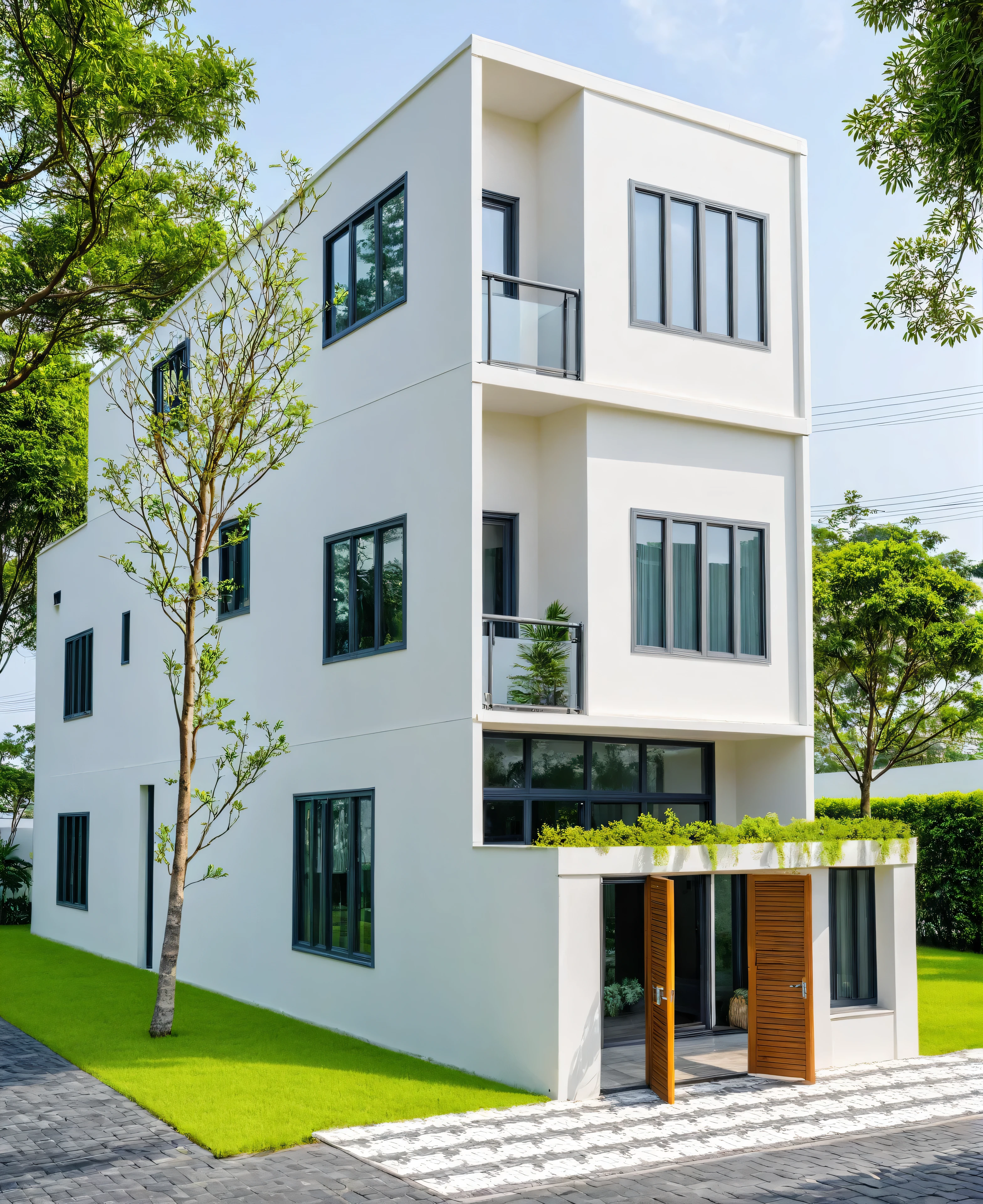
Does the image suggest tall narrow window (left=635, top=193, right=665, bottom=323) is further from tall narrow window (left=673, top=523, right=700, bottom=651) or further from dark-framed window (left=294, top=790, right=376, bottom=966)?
dark-framed window (left=294, top=790, right=376, bottom=966)

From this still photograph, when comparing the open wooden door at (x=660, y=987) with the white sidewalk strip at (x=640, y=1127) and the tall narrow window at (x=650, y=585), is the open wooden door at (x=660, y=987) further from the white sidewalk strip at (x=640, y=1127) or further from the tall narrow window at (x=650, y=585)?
the tall narrow window at (x=650, y=585)

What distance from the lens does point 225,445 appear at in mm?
14086

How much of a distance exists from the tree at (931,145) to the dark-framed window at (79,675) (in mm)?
16891

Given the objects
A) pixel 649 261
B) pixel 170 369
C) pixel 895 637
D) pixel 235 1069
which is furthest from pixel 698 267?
pixel 235 1069

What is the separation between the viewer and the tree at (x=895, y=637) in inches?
791

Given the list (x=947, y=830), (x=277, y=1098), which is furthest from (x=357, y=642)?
(x=947, y=830)

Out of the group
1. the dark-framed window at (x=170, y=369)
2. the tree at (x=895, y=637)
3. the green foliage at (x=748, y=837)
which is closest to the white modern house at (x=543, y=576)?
the green foliage at (x=748, y=837)

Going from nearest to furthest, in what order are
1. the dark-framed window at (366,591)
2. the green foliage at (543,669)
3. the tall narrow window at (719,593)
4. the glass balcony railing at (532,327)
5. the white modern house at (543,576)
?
the white modern house at (543,576) → the green foliage at (543,669) → the glass balcony railing at (532,327) → the dark-framed window at (366,591) → the tall narrow window at (719,593)

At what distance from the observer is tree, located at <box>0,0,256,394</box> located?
11664 mm

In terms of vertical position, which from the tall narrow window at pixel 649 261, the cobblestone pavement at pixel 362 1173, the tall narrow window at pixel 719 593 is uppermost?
the tall narrow window at pixel 649 261

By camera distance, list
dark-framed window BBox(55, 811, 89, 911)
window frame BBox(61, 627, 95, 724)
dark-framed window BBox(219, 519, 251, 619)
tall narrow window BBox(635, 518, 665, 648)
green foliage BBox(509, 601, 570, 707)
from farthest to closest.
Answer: window frame BBox(61, 627, 95, 724) → dark-framed window BBox(55, 811, 89, 911) → dark-framed window BBox(219, 519, 251, 619) → tall narrow window BBox(635, 518, 665, 648) → green foliage BBox(509, 601, 570, 707)

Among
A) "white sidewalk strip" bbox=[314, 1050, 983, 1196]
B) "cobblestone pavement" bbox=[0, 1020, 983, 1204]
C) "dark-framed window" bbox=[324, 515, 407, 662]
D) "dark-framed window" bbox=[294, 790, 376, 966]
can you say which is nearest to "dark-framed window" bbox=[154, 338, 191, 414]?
"dark-framed window" bbox=[324, 515, 407, 662]

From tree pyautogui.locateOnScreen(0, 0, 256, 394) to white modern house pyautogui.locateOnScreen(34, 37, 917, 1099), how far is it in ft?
6.30

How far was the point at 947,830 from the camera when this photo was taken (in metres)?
22.1
